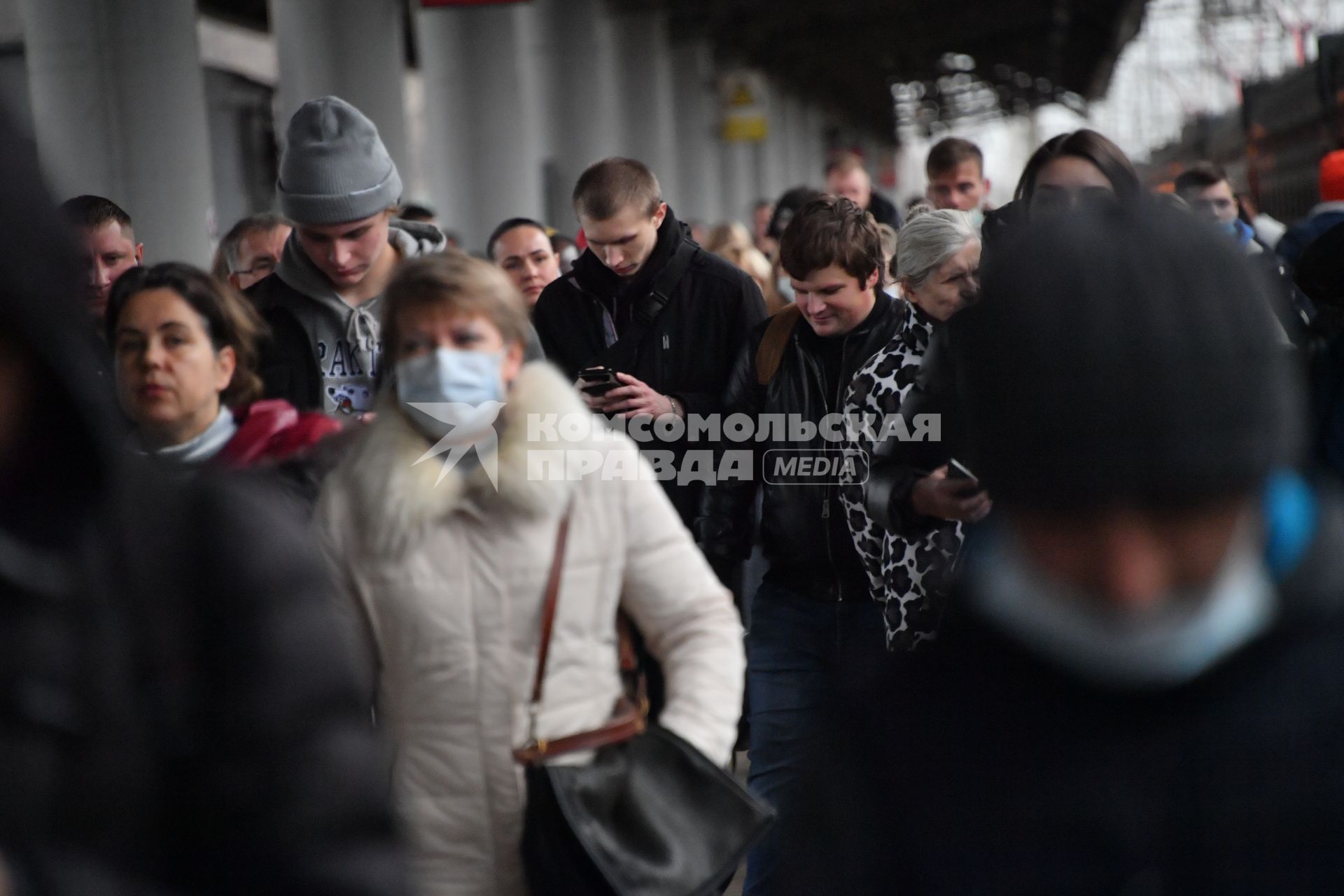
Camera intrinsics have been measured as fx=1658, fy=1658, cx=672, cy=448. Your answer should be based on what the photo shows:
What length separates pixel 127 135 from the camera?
948cm

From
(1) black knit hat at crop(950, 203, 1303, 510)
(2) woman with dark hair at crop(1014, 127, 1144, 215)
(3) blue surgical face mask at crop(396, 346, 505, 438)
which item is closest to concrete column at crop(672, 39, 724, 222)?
(2) woman with dark hair at crop(1014, 127, 1144, 215)

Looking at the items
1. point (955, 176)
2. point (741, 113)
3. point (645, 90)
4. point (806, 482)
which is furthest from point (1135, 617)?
point (741, 113)

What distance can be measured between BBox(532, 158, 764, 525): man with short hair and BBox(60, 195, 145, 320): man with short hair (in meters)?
1.35

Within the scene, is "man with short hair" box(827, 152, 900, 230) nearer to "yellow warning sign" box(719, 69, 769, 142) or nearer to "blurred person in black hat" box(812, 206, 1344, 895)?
"blurred person in black hat" box(812, 206, 1344, 895)

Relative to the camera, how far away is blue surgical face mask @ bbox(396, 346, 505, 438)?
106 inches

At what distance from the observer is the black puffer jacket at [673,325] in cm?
498

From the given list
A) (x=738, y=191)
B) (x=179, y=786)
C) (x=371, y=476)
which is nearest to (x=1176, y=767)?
(x=179, y=786)

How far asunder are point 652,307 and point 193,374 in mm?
2065

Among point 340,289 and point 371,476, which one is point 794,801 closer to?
point 371,476

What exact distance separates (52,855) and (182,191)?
896cm

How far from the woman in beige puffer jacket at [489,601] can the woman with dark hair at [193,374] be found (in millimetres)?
393

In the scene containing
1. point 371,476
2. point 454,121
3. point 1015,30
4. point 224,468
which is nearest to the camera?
point 224,468

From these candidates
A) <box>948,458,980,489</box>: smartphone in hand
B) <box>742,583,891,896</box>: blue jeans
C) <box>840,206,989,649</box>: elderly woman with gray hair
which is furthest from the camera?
<box>742,583,891,896</box>: blue jeans

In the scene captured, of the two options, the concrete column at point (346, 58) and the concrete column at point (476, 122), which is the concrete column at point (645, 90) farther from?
the concrete column at point (346, 58)
